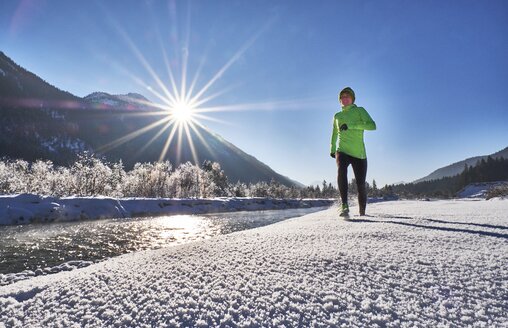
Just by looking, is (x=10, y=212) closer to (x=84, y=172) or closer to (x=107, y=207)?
(x=107, y=207)

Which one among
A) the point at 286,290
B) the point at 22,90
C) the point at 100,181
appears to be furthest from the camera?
Result: the point at 22,90

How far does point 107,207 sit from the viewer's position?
12.4 meters

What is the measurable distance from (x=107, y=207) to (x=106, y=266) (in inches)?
486

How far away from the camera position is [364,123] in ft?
15.0

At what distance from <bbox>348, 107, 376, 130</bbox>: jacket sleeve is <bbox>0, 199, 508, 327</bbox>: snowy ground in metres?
3.07

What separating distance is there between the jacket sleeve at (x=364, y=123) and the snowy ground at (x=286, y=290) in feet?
10.1

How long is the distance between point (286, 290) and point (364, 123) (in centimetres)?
405

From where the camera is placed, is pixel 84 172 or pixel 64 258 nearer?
pixel 64 258

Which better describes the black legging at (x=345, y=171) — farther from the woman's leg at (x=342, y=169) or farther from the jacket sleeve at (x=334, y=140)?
the jacket sleeve at (x=334, y=140)

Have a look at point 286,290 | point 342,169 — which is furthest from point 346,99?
point 286,290

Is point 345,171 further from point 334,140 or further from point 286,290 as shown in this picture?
point 286,290

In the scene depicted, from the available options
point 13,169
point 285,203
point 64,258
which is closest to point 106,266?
point 64,258

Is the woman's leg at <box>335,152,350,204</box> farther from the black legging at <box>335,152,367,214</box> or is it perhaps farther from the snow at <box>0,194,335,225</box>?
the snow at <box>0,194,335,225</box>

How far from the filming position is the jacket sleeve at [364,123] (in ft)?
14.9
